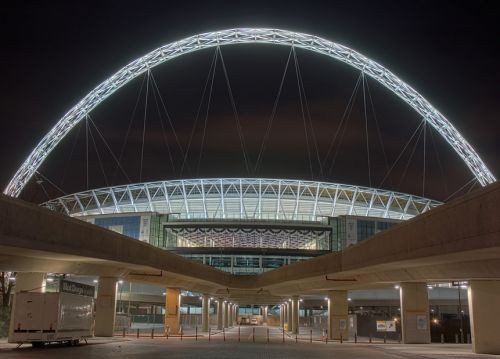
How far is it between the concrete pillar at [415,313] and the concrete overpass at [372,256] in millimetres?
83

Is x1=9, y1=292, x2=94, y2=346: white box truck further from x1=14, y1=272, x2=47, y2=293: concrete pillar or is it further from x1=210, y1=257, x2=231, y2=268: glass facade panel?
x1=210, y1=257, x2=231, y2=268: glass facade panel

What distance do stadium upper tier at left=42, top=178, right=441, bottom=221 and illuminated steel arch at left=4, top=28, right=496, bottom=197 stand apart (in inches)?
1898

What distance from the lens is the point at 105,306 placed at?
50.4 metres

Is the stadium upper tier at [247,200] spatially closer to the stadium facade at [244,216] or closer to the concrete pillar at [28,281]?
the stadium facade at [244,216]

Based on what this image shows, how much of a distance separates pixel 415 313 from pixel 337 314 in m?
14.8

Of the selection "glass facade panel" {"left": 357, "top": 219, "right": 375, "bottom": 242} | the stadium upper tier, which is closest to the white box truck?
"glass facade panel" {"left": 357, "top": 219, "right": 375, "bottom": 242}

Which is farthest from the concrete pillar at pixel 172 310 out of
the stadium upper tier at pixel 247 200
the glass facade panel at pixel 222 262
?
the glass facade panel at pixel 222 262

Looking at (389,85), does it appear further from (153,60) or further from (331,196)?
(331,196)

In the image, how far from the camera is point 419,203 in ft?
486

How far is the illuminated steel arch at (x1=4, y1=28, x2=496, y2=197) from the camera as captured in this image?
71875 millimetres

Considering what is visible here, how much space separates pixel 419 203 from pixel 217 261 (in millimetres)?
52015

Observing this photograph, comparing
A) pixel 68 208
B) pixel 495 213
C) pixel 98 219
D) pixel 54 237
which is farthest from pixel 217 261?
pixel 495 213

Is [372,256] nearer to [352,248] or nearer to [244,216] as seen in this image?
[352,248]

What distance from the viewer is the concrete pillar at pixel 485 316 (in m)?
38.2
